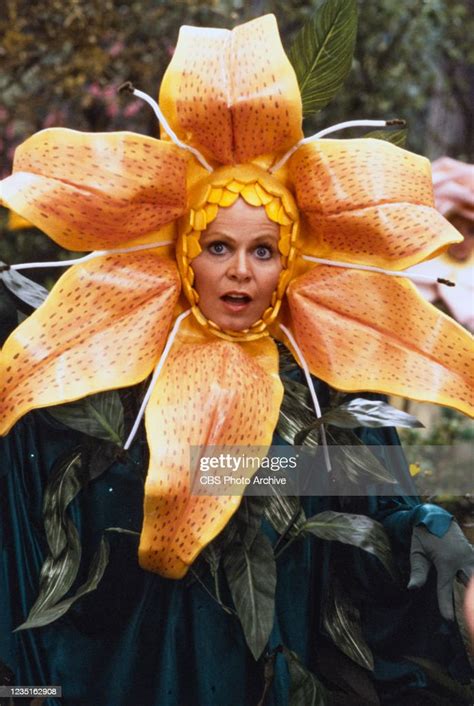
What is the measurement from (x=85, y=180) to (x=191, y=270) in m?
0.11

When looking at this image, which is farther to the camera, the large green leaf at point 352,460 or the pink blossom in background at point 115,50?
the pink blossom in background at point 115,50

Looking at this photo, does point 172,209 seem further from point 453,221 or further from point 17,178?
point 453,221

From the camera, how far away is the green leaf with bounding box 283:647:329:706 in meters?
0.80

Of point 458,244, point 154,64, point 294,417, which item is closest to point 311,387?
point 294,417

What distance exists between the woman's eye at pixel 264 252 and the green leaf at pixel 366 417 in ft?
0.44

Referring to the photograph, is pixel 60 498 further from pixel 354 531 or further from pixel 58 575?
pixel 354 531

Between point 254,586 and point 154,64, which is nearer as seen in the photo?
point 254,586

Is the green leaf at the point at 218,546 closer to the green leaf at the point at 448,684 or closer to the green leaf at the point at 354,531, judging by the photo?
the green leaf at the point at 354,531

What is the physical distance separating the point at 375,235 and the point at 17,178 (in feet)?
0.93

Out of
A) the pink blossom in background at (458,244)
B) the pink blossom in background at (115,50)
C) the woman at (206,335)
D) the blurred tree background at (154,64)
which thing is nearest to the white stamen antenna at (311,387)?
the woman at (206,335)

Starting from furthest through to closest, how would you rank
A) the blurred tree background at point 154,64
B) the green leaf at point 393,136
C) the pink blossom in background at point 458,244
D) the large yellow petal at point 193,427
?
the blurred tree background at point 154,64
the pink blossom in background at point 458,244
the green leaf at point 393,136
the large yellow petal at point 193,427

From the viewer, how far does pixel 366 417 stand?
2.62 ft

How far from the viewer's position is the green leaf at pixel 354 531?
80cm

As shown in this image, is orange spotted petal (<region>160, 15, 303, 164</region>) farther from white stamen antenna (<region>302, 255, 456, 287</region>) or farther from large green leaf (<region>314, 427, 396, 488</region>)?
large green leaf (<region>314, 427, 396, 488</region>)
